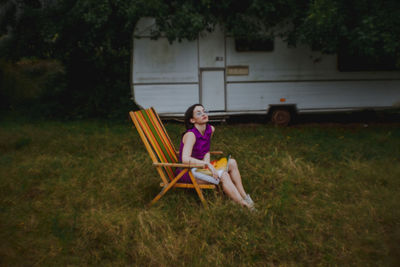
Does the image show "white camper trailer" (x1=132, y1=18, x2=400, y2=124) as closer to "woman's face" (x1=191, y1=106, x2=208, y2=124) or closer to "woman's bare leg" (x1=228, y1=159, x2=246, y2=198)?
"woman's face" (x1=191, y1=106, x2=208, y2=124)

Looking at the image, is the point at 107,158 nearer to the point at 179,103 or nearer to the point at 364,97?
the point at 179,103

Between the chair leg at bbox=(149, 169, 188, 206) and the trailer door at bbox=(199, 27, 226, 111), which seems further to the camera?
the trailer door at bbox=(199, 27, 226, 111)

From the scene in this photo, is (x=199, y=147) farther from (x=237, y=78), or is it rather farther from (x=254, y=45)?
(x=254, y=45)

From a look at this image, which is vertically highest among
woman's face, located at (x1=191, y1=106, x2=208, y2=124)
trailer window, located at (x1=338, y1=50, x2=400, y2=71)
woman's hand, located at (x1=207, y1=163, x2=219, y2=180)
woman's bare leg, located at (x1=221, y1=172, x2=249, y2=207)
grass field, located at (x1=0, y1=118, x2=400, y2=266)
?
trailer window, located at (x1=338, y1=50, x2=400, y2=71)

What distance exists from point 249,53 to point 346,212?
5731mm

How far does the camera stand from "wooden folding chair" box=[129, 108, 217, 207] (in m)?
3.80

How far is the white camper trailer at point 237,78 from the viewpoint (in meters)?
8.67

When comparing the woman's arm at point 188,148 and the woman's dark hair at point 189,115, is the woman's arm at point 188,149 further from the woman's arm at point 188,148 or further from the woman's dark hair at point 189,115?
the woman's dark hair at point 189,115

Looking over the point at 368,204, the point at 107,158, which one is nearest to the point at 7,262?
the point at 107,158

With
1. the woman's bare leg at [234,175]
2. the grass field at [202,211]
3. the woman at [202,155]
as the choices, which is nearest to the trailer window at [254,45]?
the grass field at [202,211]

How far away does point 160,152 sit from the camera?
13.7ft

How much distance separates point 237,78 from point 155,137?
4.94 metres

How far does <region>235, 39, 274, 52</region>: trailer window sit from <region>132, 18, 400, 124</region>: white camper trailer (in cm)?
2

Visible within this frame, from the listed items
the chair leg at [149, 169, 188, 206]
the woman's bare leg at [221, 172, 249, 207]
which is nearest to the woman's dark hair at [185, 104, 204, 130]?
the chair leg at [149, 169, 188, 206]
